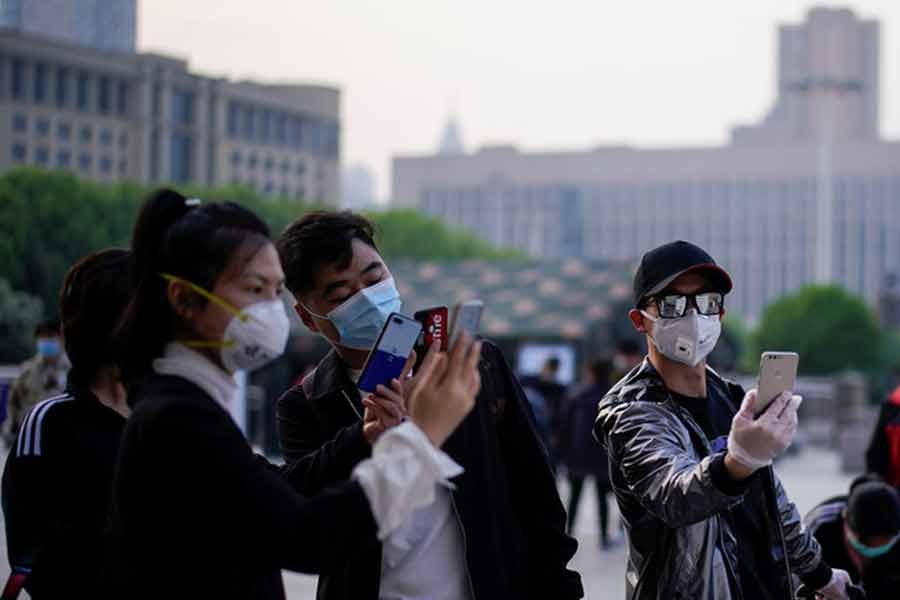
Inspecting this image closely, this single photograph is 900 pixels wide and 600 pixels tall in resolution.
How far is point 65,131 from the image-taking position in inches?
1758

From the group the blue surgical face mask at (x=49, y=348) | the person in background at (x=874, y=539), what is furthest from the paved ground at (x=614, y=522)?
the person in background at (x=874, y=539)

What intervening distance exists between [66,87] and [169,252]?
42237 millimetres

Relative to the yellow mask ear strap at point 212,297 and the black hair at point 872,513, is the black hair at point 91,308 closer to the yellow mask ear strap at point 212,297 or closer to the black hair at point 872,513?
the yellow mask ear strap at point 212,297

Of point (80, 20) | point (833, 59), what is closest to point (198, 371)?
point (80, 20)

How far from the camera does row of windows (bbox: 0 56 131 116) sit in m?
40.6

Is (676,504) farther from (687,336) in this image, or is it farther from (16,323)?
(16,323)

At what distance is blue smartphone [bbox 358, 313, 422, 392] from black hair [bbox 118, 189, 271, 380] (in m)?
0.46

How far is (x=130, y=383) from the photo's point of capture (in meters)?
2.89

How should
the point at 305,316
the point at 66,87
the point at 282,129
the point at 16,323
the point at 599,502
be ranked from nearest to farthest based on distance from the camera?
the point at 305,316 → the point at 599,502 → the point at 16,323 → the point at 66,87 → the point at 282,129

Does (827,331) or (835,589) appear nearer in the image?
(835,589)

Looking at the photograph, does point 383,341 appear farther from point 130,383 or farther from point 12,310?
point 12,310

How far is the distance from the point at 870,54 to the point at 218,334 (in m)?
159

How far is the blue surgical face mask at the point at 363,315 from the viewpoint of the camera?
3.75 meters

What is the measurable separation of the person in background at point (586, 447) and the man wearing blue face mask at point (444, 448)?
32.3ft
